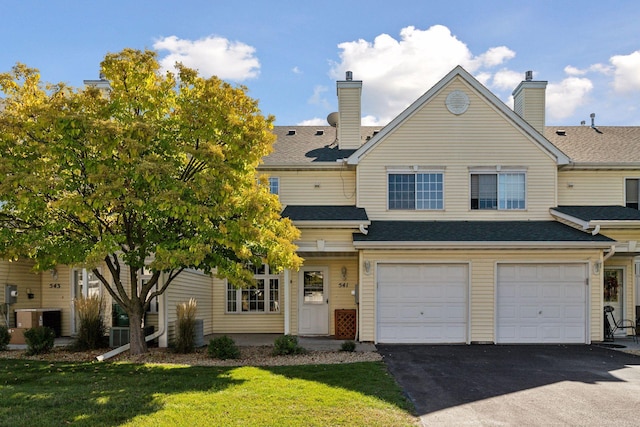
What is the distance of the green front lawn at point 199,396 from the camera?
7.30m

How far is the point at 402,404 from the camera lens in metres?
8.11

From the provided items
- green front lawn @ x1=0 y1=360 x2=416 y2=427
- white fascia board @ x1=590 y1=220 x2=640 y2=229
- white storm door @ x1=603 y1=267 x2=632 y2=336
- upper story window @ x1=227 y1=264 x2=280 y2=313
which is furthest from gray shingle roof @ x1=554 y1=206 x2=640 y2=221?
upper story window @ x1=227 y1=264 x2=280 y2=313

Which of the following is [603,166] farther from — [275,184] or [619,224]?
[275,184]

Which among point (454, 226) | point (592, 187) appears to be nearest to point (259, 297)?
point (454, 226)

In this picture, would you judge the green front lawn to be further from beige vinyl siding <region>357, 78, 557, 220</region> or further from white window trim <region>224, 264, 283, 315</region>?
beige vinyl siding <region>357, 78, 557, 220</region>

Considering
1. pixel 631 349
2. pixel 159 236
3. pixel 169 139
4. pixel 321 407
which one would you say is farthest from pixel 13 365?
pixel 631 349

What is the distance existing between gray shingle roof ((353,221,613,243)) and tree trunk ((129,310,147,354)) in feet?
19.6

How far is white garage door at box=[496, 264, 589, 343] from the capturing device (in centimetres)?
1466

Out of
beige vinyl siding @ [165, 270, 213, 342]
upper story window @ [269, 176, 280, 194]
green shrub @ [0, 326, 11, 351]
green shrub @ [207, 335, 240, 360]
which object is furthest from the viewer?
upper story window @ [269, 176, 280, 194]

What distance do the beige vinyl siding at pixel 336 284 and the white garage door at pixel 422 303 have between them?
2.14 metres

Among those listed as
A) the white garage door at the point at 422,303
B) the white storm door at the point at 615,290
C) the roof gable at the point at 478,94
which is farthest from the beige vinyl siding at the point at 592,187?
the white garage door at the point at 422,303

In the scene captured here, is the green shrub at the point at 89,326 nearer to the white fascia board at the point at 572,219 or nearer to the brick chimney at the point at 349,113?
the brick chimney at the point at 349,113

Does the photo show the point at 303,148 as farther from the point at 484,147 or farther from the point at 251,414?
the point at 251,414

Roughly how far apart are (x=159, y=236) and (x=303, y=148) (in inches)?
337
